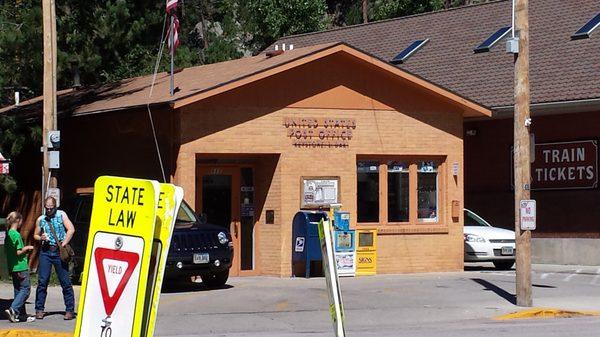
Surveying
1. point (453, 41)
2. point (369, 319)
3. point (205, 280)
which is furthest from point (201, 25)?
point (369, 319)

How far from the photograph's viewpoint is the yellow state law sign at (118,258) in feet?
16.8

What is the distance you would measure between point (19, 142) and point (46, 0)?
526cm

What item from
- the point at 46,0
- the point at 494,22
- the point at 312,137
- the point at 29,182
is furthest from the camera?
the point at 494,22

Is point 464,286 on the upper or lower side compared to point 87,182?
lower

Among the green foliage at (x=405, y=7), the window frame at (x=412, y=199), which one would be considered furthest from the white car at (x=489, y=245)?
the green foliage at (x=405, y=7)

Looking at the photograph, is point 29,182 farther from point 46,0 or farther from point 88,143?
point 46,0

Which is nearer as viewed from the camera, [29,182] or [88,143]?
[88,143]

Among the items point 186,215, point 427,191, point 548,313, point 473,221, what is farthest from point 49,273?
point 473,221

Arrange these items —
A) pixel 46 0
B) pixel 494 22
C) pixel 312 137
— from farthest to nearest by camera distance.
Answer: pixel 494 22
pixel 312 137
pixel 46 0

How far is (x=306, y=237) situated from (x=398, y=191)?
2980 mm

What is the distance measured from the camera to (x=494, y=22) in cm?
3247

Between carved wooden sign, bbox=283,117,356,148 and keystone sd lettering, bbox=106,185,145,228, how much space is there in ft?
56.6

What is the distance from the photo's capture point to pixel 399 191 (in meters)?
24.0

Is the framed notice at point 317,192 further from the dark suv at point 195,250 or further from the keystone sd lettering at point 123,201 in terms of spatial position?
the keystone sd lettering at point 123,201
